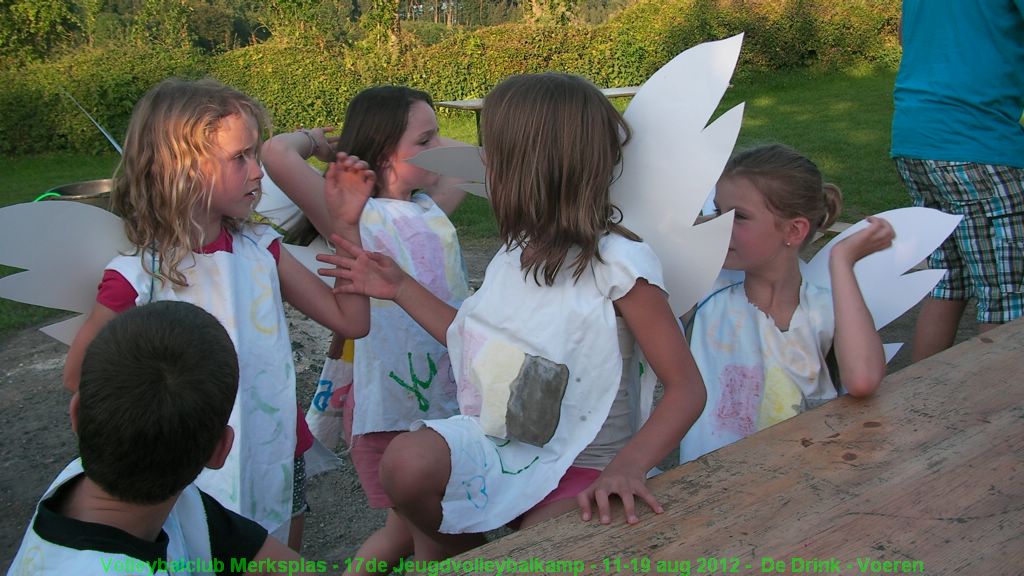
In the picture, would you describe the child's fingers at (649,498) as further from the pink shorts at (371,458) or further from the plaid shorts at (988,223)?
the plaid shorts at (988,223)

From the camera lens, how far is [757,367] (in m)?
2.08

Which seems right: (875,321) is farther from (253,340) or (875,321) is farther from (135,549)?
(135,549)

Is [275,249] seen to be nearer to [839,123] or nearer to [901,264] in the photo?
[901,264]

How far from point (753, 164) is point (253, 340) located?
1305 millimetres

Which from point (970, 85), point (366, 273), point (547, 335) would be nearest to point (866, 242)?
point (547, 335)

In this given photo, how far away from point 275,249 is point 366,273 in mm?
257

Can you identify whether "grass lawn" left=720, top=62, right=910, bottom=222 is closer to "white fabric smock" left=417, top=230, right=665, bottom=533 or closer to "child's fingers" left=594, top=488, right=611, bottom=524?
"white fabric smock" left=417, top=230, right=665, bottom=533

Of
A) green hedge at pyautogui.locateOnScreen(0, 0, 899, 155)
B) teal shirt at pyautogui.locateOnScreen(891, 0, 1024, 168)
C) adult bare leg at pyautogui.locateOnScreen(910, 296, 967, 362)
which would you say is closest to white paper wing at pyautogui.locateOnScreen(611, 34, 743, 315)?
teal shirt at pyautogui.locateOnScreen(891, 0, 1024, 168)

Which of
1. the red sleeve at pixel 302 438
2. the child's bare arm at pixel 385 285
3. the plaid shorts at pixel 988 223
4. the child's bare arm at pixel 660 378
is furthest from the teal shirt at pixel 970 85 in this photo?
the red sleeve at pixel 302 438

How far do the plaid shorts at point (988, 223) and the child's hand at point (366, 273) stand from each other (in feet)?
6.14

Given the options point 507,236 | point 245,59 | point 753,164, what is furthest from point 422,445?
Result: point 245,59

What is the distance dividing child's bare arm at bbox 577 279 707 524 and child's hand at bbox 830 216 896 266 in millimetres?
570

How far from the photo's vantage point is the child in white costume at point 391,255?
2285 mm

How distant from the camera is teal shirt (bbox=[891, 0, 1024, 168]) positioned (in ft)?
8.86
